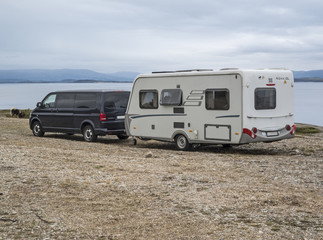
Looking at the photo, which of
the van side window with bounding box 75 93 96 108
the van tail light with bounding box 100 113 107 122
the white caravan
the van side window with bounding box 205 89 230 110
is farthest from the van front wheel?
the van side window with bounding box 205 89 230 110

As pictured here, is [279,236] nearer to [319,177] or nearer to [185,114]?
[319,177]

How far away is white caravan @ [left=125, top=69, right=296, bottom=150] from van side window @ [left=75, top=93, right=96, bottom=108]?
1.91m

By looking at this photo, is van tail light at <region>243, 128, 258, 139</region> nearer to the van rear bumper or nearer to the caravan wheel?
the caravan wheel

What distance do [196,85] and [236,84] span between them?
1.50 meters

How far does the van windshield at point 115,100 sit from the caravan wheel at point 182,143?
3.03 meters

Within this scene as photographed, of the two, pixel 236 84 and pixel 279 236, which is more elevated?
pixel 236 84

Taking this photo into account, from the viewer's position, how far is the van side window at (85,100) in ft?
58.9

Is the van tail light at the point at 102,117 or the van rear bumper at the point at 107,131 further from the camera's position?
the van rear bumper at the point at 107,131

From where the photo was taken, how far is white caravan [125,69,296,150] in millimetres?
14141

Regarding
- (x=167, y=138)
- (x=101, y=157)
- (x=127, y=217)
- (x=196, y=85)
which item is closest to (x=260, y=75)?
(x=196, y=85)

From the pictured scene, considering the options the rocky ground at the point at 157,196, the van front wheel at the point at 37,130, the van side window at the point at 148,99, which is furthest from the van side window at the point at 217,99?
the van front wheel at the point at 37,130

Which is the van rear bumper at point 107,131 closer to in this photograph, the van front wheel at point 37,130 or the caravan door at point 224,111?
the van front wheel at point 37,130

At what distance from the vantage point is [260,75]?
14.4 meters

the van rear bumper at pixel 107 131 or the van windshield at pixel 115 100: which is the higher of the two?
the van windshield at pixel 115 100
